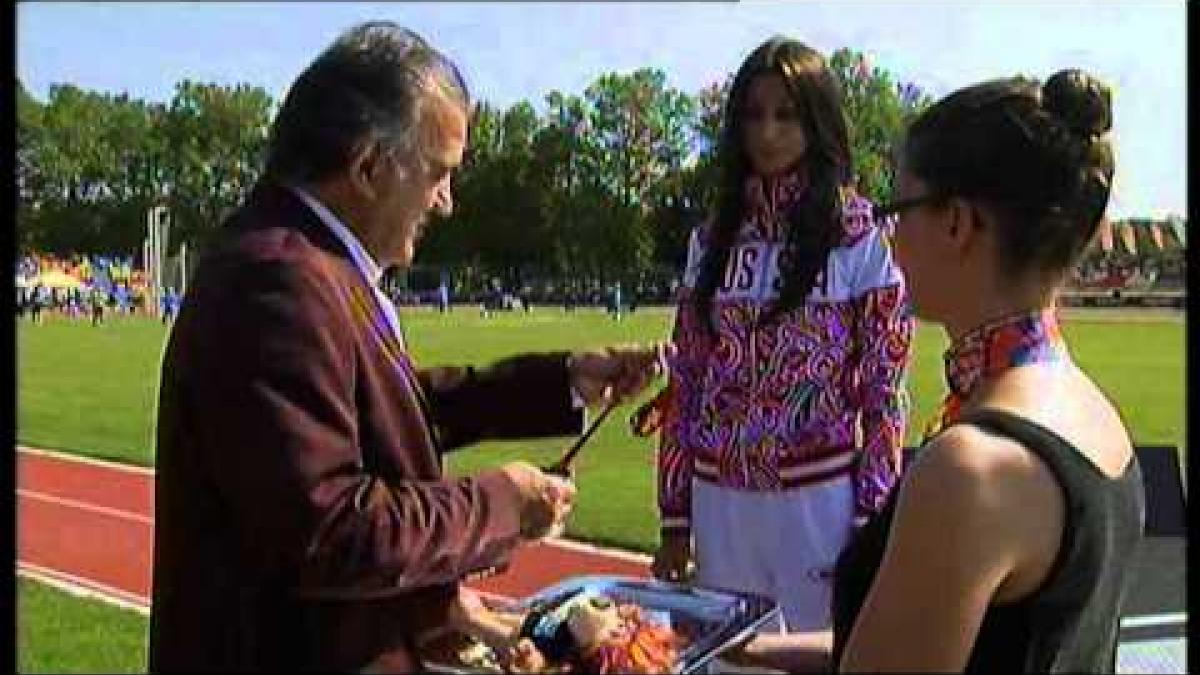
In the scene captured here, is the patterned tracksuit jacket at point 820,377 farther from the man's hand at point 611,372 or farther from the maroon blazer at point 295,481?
the maroon blazer at point 295,481

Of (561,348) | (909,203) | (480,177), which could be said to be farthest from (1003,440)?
(480,177)

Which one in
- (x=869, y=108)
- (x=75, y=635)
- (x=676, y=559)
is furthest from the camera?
(x=75, y=635)

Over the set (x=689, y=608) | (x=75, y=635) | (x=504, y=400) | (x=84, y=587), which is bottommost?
(x=84, y=587)

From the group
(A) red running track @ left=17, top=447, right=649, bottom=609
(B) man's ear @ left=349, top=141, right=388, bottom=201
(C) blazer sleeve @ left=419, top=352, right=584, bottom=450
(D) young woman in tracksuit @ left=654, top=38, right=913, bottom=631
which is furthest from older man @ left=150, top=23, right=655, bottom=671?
(A) red running track @ left=17, top=447, right=649, bottom=609

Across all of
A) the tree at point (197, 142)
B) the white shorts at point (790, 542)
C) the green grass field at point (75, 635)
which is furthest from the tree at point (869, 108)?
the tree at point (197, 142)

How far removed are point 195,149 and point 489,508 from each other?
5747 centimetres

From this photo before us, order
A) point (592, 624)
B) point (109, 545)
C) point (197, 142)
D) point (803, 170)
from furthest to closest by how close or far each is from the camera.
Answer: point (197, 142) < point (109, 545) < point (803, 170) < point (592, 624)

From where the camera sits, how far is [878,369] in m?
3.05

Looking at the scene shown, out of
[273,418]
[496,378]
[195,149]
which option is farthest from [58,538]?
[195,149]

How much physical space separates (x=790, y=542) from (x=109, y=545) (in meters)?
6.52

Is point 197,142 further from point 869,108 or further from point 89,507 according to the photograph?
point 869,108

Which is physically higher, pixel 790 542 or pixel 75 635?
pixel 790 542

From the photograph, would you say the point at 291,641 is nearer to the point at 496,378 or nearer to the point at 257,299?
the point at 257,299

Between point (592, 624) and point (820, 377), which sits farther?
point (820, 377)
